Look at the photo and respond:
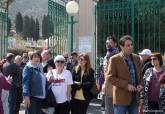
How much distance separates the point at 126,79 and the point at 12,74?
15.9 feet

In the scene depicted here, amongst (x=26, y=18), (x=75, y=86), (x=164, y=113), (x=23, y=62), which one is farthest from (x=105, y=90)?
(x=26, y=18)

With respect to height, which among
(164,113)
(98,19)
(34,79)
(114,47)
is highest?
(98,19)

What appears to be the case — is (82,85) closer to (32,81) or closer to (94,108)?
(32,81)

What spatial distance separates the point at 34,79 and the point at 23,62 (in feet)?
16.2

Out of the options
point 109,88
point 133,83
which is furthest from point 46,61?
point 133,83

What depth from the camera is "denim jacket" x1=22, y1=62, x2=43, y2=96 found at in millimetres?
8906

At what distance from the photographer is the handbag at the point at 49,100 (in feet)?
30.0

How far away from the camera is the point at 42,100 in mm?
9117

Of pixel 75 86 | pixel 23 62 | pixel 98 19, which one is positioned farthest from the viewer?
pixel 98 19

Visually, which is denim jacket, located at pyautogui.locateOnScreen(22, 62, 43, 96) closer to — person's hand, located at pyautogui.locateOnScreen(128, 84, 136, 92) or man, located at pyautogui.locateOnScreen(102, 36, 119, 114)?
man, located at pyautogui.locateOnScreen(102, 36, 119, 114)

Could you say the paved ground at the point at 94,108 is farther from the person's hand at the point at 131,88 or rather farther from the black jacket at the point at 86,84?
the person's hand at the point at 131,88

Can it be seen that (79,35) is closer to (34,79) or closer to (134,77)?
(34,79)

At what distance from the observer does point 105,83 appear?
9.09 m

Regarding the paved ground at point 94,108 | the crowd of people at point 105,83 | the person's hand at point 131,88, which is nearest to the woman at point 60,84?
the crowd of people at point 105,83
